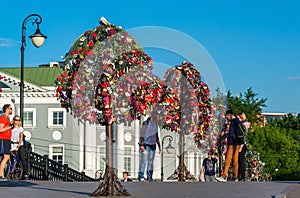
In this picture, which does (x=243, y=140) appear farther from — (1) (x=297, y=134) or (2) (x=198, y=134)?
(1) (x=297, y=134)

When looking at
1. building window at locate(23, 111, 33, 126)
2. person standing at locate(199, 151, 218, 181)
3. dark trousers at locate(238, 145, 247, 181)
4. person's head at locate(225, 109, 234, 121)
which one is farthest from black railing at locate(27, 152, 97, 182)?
building window at locate(23, 111, 33, 126)

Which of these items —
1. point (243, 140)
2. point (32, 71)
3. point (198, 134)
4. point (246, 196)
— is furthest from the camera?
point (32, 71)

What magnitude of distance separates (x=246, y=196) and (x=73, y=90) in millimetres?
3921

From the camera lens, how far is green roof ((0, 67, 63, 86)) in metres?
77.7

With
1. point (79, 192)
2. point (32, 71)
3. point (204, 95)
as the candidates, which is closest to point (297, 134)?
point (32, 71)

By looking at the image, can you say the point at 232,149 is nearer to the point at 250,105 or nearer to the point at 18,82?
the point at 18,82

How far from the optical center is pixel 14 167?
2452cm

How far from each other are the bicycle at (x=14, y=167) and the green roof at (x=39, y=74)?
2064 inches

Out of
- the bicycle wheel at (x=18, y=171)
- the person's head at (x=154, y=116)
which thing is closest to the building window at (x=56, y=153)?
the bicycle wheel at (x=18, y=171)

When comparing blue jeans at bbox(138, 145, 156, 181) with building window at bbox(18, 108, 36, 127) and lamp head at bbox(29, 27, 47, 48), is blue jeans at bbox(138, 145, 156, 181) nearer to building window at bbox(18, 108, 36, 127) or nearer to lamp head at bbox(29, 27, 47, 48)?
lamp head at bbox(29, 27, 47, 48)

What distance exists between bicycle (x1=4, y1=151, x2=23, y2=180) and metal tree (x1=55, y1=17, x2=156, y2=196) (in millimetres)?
9320

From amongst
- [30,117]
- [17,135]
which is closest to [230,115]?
[17,135]

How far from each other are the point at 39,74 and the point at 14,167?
183 feet

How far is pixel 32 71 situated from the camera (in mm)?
80375
